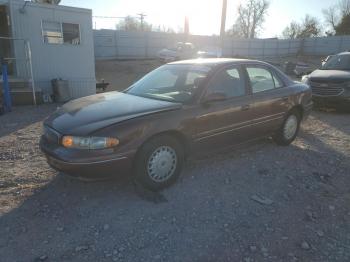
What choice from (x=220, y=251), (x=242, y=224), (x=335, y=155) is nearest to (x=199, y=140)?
(x=242, y=224)

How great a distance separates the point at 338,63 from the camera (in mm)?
10117

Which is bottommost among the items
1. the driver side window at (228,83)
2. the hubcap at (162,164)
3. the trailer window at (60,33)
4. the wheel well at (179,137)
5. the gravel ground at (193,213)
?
the gravel ground at (193,213)

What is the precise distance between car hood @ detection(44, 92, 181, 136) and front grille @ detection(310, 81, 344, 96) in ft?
21.3

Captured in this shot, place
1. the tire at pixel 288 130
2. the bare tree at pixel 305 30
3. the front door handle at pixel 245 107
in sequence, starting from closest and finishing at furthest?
1. the front door handle at pixel 245 107
2. the tire at pixel 288 130
3. the bare tree at pixel 305 30

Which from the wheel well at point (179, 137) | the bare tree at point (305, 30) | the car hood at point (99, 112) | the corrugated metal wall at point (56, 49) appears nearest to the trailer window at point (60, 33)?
the corrugated metal wall at point (56, 49)

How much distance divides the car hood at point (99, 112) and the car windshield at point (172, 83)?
221 mm

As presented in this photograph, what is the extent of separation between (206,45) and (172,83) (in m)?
32.2

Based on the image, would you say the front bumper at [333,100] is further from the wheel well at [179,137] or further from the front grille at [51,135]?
the front grille at [51,135]

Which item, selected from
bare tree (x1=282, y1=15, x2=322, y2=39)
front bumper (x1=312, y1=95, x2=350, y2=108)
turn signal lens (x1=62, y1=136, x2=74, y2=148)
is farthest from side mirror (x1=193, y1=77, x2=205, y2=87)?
bare tree (x1=282, y1=15, x2=322, y2=39)

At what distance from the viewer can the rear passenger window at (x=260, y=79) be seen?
509 centimetres

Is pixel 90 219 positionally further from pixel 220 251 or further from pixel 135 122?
pixel 220 251

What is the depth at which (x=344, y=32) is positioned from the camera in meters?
52.5

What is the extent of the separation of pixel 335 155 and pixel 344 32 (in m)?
55.3

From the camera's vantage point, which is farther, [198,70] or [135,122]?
[198,70]
